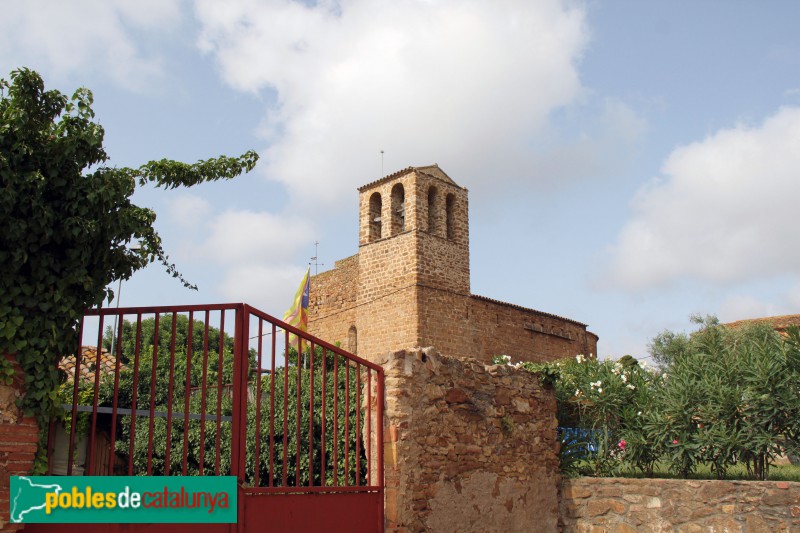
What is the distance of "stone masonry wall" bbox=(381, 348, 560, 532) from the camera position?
6379 mm

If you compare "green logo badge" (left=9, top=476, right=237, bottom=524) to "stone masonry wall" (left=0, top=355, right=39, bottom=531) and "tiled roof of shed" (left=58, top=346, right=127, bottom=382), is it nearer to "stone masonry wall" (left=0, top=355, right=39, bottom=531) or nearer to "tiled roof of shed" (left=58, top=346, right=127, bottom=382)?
"stone masonry wall" (left=0, top=355, right=39, bottom=531)

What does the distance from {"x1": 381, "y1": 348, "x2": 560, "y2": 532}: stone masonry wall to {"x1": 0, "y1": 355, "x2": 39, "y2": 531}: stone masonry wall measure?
301 cm

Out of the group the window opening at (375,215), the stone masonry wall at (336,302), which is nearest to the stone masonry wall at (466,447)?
the window opening at (375,215)

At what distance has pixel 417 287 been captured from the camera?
21578mm

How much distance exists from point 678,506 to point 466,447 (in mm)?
2631

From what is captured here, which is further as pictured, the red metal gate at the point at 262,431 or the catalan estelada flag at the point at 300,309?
the catalan estelada flag at the point at 300,309

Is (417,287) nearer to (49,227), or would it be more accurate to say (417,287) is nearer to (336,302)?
(336,302)

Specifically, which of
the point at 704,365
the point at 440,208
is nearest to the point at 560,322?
the point at 440,208

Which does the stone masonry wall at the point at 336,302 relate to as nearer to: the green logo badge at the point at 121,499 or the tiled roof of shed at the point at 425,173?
the tiled roof of shed at the point at 425,173

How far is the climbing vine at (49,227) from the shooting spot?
4.35 m

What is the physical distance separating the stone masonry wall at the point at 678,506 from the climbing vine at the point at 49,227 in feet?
20.4

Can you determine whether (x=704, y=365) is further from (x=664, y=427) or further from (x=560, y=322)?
(x=560, y=322)

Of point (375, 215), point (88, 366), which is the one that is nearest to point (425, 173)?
point (375, 215)

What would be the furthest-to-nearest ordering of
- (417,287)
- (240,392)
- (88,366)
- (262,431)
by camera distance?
1. (417,287)
2. (88,366)
3. (262,431)
4. (240,392)
